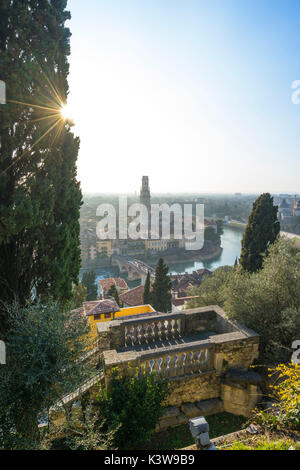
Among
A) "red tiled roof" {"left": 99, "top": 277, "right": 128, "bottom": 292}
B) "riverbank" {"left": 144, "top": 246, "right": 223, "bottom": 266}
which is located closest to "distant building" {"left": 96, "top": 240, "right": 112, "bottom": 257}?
"riverbank" {"left": 144, "top": 246, "right": 223, "bottom": 266}

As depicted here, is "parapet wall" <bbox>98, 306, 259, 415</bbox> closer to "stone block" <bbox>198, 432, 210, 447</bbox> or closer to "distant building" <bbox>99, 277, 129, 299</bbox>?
"stone block" <bbox>198, 432, 210, 447</bbox>

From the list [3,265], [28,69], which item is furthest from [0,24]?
[3,265]

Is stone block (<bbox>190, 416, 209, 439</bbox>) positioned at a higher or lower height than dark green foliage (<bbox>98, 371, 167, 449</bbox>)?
higher

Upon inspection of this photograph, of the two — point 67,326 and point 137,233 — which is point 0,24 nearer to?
point 67,326

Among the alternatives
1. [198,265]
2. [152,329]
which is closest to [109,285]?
[152,329]

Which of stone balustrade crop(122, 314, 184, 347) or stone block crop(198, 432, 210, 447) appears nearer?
stone block crop(198, 432, 210, 447)

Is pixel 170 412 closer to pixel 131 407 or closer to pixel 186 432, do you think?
pixel 186 432
